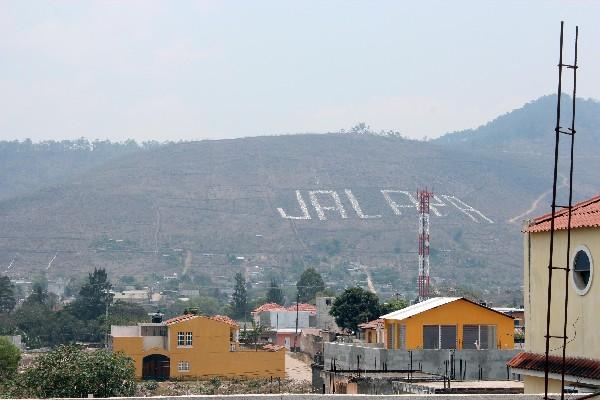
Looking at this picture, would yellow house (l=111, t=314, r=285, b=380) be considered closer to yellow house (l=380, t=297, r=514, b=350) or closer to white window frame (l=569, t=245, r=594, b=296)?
yellow house (l=380, t=297, r=514, b=350)

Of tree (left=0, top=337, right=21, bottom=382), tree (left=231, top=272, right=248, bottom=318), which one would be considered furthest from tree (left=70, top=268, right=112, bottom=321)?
tree (left=0, top=337, right=21, bottom=382)

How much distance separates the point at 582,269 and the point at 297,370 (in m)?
54.8

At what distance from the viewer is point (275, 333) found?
3836 inches

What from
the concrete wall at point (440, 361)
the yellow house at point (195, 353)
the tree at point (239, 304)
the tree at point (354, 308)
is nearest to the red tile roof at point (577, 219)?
the concrete wall at point (440, 361)

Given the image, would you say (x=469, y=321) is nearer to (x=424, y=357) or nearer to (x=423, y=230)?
(x=424, y=357)

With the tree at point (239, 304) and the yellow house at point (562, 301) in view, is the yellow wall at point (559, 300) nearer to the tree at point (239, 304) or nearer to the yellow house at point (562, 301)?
the yellow house at point (562, 301)

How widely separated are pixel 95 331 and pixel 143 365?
29721 mm

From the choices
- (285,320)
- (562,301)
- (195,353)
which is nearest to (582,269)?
(562,301)

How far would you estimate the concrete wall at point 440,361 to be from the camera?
35438 mm

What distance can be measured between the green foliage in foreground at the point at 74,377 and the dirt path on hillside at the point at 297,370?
68.7ft

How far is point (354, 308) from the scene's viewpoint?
3066 inches

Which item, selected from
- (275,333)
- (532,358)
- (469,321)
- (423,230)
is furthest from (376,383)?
(275,333)

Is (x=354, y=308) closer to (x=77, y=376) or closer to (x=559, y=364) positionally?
(x=77, y=376)

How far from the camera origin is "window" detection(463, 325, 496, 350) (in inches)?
1602
